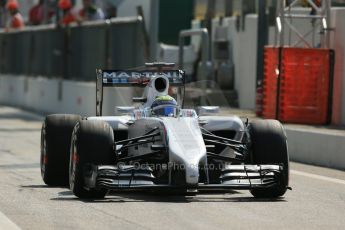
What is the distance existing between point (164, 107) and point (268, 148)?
4.32 feet

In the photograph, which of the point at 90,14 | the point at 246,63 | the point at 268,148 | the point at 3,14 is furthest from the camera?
the point at 3,14

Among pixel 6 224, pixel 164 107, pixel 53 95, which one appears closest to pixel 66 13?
pixel 53 95

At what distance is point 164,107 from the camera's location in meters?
13.7

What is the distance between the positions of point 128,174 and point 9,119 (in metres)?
22.5

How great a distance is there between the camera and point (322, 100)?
79.9 feet

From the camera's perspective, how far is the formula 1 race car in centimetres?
1237

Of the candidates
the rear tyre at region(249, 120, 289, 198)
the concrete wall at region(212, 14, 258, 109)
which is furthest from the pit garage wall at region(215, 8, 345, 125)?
the rear tyre at region(249, 120, 289, 198)

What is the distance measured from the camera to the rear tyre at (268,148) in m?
13.1

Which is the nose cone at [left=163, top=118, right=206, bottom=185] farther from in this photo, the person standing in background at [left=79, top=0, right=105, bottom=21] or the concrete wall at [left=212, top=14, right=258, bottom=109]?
the person standing in background at [left=79, top=0, right=105, bottom=21]

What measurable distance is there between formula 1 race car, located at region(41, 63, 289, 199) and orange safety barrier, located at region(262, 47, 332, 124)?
1027 cm

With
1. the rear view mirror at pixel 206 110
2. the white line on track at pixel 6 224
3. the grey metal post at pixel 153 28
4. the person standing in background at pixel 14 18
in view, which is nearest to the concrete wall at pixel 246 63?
the grey metal post at pixel 153 28

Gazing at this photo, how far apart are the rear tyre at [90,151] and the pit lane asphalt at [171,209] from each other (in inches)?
5.7

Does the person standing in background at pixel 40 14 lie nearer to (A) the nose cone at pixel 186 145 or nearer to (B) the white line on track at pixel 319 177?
(B) the white line on track at pixel 319 177

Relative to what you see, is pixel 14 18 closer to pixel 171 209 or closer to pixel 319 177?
pixel 319 177
